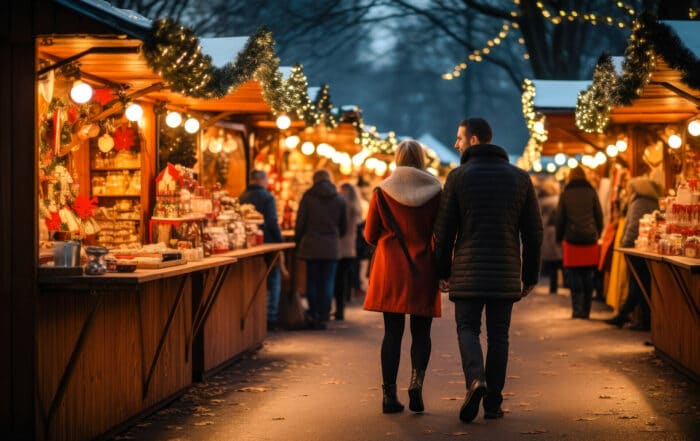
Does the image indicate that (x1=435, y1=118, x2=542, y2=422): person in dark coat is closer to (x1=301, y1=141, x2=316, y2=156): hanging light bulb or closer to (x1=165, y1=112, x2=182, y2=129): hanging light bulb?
(x1=165, y1=112, x2=182, y2=129): hanging light bulb

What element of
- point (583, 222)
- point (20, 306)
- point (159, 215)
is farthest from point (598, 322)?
point (20, 306)

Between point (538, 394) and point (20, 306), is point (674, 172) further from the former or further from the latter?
point (20, 306)

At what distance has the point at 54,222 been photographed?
8.94m

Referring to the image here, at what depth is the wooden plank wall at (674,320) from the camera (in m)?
10.9

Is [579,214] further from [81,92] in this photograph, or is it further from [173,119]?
[81,92]

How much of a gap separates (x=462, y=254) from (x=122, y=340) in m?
2.63

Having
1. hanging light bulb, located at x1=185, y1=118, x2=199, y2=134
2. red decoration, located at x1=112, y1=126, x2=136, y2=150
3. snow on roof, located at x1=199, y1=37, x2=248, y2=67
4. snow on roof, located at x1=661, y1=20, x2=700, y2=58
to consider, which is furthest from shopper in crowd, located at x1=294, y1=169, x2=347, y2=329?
snow on roof, located at x1=661, y1=20, x2=700, y2=58

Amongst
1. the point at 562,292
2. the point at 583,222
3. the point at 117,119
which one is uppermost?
the point at 117,119

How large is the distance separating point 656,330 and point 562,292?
36.5 feet

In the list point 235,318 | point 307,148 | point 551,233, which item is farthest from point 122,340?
point 551,233

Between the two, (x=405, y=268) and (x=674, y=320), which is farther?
(x=674, y=320)

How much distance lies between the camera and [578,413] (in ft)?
30.7

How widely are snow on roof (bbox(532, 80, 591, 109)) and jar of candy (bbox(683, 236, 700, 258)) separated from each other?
649 centimetres

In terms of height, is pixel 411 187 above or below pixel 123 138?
below
